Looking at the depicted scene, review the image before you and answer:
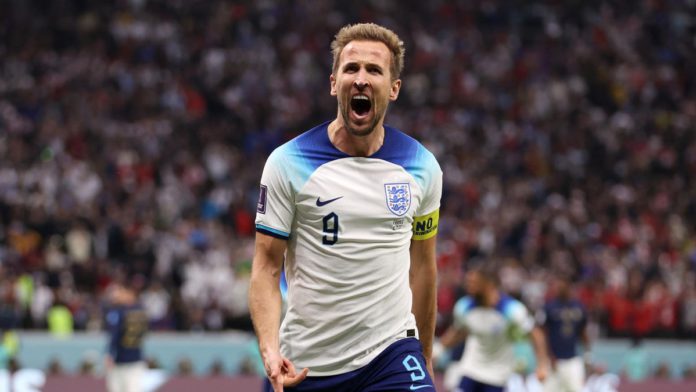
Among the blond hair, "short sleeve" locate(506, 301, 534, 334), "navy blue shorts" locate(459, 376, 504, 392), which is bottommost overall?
"navy blue shorts" locate(459, 376, 504, 392)

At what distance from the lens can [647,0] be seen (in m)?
31.2

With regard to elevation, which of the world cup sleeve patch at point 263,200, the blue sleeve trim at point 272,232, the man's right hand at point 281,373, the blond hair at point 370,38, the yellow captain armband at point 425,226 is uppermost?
the blond hair at point 370,38

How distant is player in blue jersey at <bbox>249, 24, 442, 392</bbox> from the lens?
16.3 ft

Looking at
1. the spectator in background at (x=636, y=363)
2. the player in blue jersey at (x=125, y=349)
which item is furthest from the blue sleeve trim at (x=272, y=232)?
the spectator in background at (x=636, y=363)

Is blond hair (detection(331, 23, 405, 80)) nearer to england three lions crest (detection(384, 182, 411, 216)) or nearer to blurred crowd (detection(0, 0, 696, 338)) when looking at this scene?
england three lions crest (detection(384, 182, 411, 216))

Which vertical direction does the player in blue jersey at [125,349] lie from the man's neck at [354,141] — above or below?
below

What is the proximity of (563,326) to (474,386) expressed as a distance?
10.6 ft

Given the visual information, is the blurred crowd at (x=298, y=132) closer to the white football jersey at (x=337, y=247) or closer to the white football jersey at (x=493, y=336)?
the white football jersey at (x=493, y=336)

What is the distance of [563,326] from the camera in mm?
15570

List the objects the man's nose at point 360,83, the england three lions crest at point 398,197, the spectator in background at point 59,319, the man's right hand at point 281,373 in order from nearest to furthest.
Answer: the man's right hand at point 281,373
the man's nose at point 360,83
the england three lions crest at point 398,197
the spectator in background at point 59,319

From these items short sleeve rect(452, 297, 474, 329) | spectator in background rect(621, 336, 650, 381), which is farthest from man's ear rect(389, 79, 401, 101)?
spectator in background rect(621, 336, 650, 381)

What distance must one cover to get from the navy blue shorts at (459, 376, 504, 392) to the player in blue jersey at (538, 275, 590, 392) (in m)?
3.11

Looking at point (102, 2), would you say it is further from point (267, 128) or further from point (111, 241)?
point (111, 241)

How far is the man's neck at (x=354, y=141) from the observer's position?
16.7 ft
